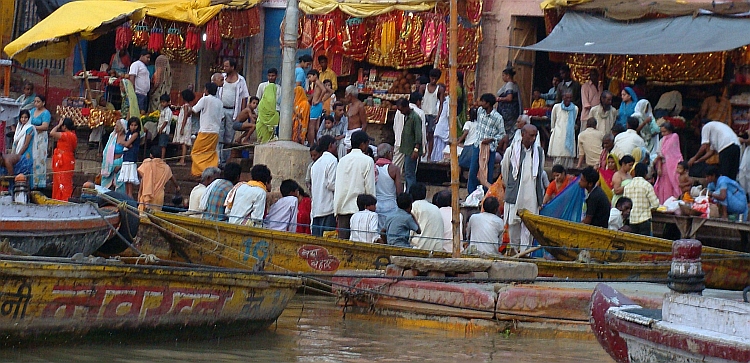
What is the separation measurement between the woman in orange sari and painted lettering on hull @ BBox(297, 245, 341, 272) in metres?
4.82

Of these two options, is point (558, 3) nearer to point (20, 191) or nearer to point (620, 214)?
point (620, 214)

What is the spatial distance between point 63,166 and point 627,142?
752cm

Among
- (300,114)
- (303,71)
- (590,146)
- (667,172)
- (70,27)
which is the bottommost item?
(667,172)

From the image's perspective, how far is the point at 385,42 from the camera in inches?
816

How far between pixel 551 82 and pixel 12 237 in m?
11.3

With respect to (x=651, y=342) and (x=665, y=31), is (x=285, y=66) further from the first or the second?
(x=651, y=342)

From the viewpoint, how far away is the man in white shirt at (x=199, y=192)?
1459cm

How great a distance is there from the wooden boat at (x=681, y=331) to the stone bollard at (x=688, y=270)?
14 cm

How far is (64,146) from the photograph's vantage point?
17984 millimetres

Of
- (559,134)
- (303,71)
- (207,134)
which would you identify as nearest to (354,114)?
(207,134)

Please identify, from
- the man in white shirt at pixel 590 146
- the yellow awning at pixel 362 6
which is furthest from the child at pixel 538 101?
the yellow awning at pixel 362 6

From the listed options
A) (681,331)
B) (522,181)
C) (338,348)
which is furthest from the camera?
(522,181)

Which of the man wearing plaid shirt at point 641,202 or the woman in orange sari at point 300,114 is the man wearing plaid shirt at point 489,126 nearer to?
the man wearing plaid shirt at point 641,202

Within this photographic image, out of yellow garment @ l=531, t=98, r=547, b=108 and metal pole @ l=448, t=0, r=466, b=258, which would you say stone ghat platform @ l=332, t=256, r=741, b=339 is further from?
yellow garment @ l=531, t=98, r=547, b=108
